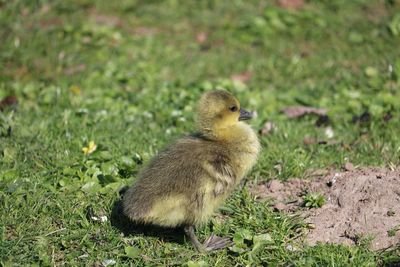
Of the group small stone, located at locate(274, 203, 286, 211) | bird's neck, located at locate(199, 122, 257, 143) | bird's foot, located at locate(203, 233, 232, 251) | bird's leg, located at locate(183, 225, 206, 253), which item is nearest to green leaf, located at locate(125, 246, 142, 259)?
bird's leg, located at locate(183, 225, 206, 253)

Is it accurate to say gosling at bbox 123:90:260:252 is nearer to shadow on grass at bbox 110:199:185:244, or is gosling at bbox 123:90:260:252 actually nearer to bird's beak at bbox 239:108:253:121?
bird's beak at bbox 239:108:253:121

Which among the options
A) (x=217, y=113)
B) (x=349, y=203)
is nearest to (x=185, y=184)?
(x=217, y=113)

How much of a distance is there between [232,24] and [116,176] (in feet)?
15.2

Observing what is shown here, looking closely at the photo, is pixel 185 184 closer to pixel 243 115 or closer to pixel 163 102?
pixel 243 115

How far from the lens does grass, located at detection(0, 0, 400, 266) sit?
4574mm

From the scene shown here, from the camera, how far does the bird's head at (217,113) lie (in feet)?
15.7

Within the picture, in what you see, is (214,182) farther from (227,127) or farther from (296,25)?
(296,25)

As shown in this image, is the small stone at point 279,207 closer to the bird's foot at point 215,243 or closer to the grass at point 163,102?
the grass at point 163,102

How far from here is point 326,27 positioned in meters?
9.33

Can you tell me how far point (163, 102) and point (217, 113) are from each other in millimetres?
2568

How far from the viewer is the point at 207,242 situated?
15.1 feet

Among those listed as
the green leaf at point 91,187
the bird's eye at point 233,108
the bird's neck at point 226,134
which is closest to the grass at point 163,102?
the green leaf at point 91,187

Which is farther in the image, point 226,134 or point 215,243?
point 226,134

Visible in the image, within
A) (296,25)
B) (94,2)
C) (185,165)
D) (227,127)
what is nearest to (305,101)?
(296,25)
